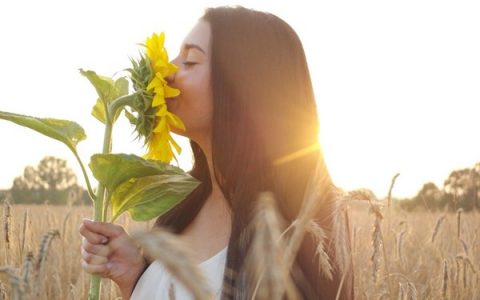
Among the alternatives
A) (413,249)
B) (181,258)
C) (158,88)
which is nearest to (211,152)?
(158,88)

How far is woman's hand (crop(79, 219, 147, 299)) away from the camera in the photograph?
4.38 ft

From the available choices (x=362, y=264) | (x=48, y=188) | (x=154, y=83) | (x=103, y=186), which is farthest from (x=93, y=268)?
(x=48, y=188)

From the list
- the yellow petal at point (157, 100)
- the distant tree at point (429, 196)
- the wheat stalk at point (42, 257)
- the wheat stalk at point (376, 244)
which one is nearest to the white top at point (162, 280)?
the yellow petal at point (157, 100)

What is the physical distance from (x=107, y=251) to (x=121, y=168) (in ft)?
0.91

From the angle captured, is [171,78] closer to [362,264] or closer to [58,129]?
[58,129]

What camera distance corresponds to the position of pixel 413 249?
176 inches

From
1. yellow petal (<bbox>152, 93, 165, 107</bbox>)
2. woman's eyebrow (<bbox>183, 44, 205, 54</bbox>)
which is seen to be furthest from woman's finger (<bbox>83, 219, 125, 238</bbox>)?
woman's eyebrow (<bbox>183, 44, 205, 54</bbox>)

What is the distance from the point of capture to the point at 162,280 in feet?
6.61

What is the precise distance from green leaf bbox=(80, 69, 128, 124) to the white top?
2.03 feet

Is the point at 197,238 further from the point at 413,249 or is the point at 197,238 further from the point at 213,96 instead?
the point at 413,249

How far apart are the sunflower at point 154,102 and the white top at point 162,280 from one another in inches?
20.6

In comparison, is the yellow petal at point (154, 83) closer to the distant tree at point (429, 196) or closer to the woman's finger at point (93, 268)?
the woman's finger at point (93, 268)

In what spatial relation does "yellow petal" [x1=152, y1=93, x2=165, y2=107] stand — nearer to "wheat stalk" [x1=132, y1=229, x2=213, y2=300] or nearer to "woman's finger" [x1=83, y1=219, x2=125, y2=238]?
"woman's finger" [x1=83, y1=219, x2=125, y2=238]

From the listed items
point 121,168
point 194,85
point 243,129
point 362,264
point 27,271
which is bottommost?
point 362,264
